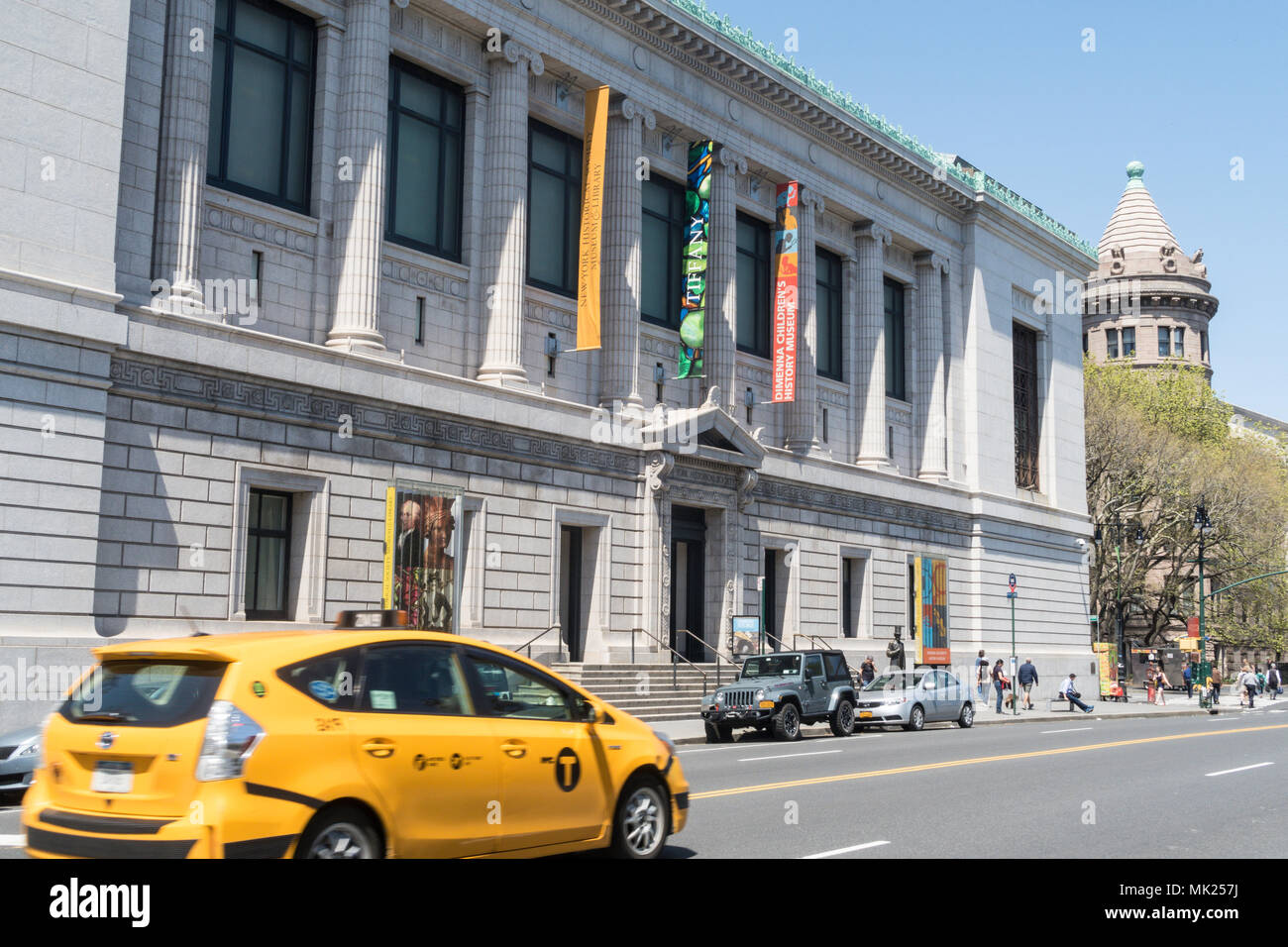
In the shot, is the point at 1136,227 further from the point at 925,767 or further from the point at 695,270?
the point at 925,767

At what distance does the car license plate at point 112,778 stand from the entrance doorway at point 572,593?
2526 cm

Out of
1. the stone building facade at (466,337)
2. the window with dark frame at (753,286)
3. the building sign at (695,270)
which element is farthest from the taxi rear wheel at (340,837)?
the window with dark frame at (753,286)

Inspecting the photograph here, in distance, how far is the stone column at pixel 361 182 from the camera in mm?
27562

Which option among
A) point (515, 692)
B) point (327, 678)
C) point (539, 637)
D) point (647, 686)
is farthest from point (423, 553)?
point (327, 678)

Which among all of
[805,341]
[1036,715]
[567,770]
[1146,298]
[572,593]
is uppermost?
[1146,298]

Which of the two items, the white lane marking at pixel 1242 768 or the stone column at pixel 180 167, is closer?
the white lane marking at pixel 1242 768

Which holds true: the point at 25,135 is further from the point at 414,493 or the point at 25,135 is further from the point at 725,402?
the point at 725,402

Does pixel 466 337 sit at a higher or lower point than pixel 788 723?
higher

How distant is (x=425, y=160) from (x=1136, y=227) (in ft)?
283

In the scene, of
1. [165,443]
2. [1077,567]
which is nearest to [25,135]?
[165,443]

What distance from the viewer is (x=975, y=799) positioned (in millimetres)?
14766

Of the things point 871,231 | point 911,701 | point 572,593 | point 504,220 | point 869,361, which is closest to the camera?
point 504,220

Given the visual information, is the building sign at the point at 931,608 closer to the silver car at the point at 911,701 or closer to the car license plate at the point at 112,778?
the silver car at the point at 911,701

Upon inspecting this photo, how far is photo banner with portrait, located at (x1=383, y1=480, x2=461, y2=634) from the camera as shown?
2750 centimetres
